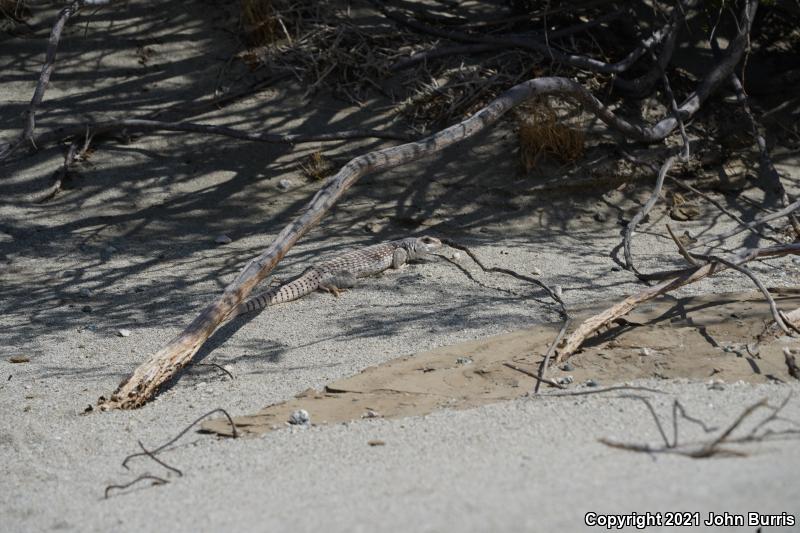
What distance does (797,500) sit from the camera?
3059mm

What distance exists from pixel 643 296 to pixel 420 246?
7.82 feet

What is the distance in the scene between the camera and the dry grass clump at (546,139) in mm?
8148

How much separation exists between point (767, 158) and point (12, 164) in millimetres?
7007

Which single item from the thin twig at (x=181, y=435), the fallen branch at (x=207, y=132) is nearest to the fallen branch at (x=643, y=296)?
the thin twig at (x=181, y=435)

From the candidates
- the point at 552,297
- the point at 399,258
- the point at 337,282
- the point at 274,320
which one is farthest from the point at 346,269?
the point at 552,297

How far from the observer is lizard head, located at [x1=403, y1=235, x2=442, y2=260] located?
286 inches

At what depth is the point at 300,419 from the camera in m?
4.48

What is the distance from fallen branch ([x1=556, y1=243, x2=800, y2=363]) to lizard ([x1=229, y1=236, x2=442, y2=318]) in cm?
216

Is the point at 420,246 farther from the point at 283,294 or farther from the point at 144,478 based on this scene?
the point at 144,478

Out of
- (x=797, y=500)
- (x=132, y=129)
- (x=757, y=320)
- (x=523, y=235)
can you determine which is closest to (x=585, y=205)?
(x=523, y=235)

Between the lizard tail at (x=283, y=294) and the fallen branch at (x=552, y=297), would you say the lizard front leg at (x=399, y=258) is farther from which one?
the lizard tail at (x=283, y=294)

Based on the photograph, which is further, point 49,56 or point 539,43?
point 539,43

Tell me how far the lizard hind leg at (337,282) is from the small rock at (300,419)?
7.30ft

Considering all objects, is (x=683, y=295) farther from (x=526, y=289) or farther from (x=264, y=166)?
(x=264, y=166)
